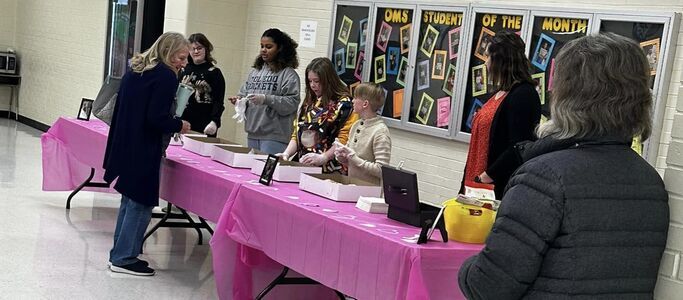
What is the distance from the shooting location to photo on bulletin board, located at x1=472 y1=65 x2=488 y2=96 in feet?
19.9

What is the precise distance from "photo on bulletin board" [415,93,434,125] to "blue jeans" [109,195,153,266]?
7.40 ft

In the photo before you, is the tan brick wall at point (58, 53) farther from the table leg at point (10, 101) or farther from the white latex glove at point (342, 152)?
the white latex glove at point (342, 152)

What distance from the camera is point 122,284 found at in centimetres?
517

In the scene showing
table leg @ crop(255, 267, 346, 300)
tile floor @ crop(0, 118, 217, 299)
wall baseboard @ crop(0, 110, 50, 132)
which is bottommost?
wall baseboard @ crop(0, 110, 50, 132)

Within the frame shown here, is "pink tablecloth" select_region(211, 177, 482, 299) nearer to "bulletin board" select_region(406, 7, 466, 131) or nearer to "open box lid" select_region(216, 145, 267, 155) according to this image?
"open box lid" select_region(216, 145, 267, 155)

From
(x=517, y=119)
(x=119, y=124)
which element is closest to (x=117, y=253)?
(x=119, y=124)

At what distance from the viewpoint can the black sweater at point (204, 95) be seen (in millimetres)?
6645

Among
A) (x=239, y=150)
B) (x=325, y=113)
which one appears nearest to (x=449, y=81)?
(x=325, y=113)

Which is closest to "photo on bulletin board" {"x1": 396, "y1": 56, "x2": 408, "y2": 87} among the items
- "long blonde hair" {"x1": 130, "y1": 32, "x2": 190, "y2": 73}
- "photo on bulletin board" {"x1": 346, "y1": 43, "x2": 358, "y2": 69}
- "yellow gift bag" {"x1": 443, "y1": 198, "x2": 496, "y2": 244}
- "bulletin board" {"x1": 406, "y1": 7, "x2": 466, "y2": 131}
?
"bulletin board" {"x1": 406, "y1": 7, "x2": 466, "y2": 131}

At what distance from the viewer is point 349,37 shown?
24.2ft

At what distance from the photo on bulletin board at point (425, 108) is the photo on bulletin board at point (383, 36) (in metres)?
0.62

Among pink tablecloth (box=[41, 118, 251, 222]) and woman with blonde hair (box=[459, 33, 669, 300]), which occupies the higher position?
woman with blonde hair (box=[459, 33, 669, 300])

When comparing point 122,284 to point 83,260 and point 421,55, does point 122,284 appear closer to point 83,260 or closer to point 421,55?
point 83,260

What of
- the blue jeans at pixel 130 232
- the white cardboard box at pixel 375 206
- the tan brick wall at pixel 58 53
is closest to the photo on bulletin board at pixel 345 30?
the blue jeans at pixel 130 232
